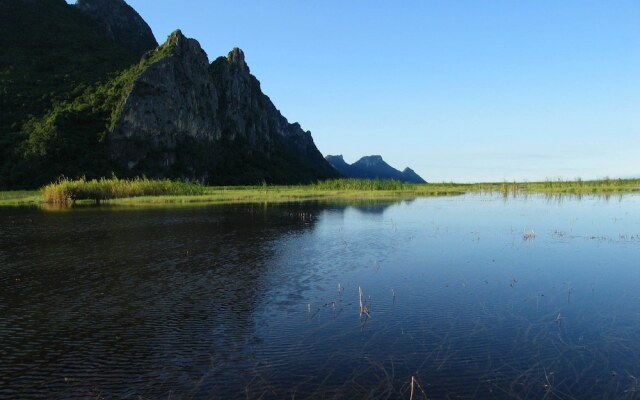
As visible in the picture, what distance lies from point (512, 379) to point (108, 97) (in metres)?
161

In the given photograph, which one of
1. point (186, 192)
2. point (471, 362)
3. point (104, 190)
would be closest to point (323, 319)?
point (471, 362)

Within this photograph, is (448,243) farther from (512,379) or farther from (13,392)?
(13,392)

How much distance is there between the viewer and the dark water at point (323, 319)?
7.46 m

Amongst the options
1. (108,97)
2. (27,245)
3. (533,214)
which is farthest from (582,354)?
(108,97)

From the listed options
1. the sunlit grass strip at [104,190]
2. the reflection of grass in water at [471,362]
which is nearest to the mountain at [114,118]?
the sunlit grass strip at [104,190]

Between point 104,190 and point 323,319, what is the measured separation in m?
56.8

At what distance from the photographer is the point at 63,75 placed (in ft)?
529

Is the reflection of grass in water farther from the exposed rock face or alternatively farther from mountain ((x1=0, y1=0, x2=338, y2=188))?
the exposed rock face

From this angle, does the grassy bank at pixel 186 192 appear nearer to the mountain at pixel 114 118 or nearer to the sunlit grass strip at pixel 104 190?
the sunlit grass strip at pixel 104 190

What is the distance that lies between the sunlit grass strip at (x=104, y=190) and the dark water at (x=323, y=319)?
3791 centimetres

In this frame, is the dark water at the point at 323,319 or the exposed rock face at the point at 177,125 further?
the exposed rock face at the point at 177,125

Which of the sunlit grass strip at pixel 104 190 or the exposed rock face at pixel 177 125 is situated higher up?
the exposed rock face at pixel 177 125

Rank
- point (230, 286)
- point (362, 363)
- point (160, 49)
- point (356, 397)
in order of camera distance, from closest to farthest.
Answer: point (356, 397) < point (362, 363) < point (230, 286) < point (160, 49)

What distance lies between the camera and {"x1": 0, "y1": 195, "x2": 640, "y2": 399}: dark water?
7465 mm
